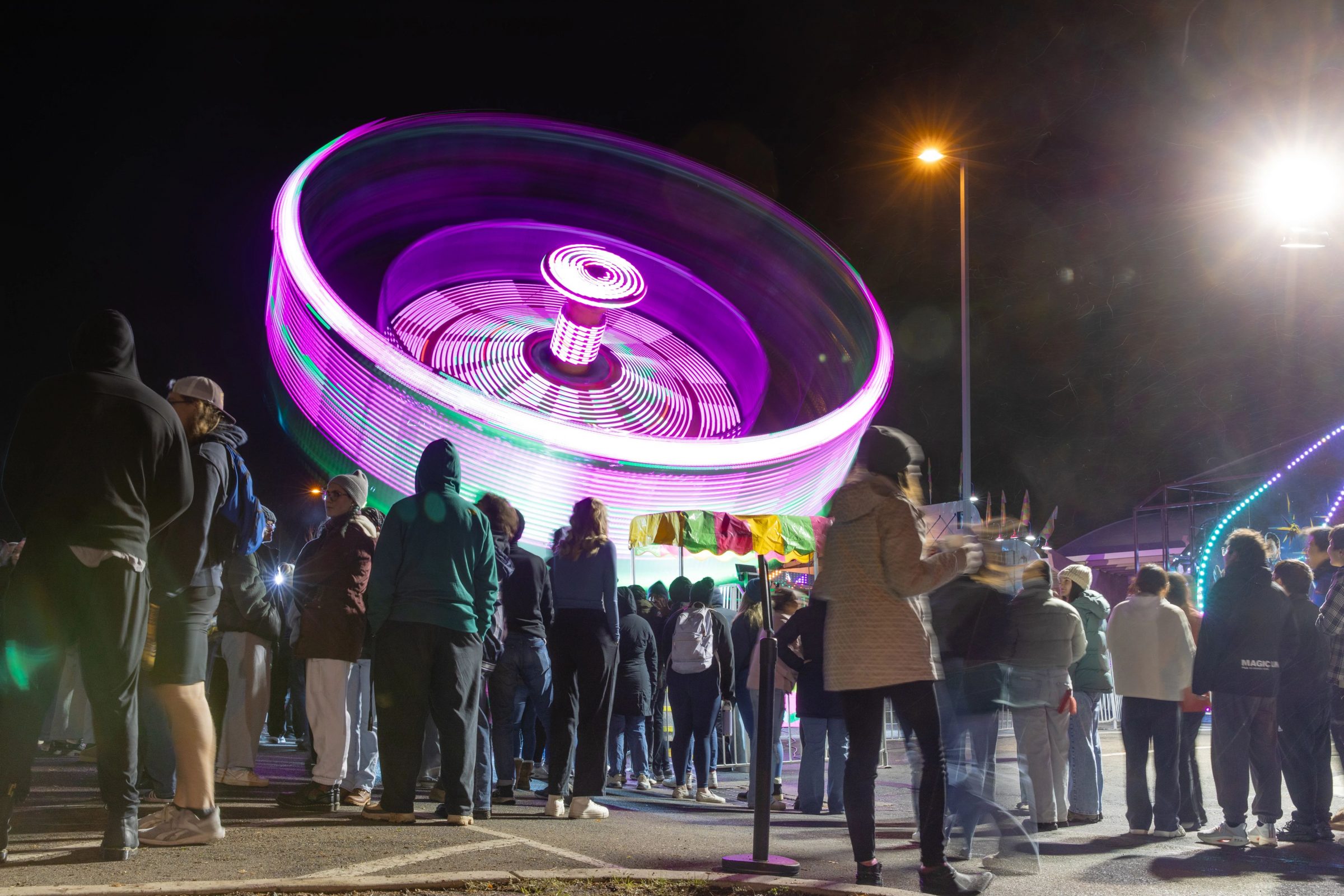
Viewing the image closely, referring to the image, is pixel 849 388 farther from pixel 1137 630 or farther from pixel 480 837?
pixel 480 837

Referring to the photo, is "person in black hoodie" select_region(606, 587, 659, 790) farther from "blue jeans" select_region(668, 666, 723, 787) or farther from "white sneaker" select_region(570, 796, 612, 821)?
"white sneaker" select_region(570, 796, 612, 821)

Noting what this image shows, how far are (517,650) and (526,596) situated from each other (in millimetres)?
357

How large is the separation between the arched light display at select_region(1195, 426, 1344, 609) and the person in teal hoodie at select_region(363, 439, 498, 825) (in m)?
16.0

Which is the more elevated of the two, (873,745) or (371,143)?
(371,143)

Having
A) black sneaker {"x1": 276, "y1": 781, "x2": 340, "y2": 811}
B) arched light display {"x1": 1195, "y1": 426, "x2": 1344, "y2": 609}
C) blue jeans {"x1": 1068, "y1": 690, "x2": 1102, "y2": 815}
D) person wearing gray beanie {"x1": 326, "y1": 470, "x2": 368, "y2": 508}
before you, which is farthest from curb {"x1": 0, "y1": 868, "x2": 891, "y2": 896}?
arched light display {"x1": 1195, "y1": 426, "x2": 1344, "y2": 609}

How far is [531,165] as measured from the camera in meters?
16.2

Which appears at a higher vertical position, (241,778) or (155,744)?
(155,744)

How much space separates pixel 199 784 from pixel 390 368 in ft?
24.0

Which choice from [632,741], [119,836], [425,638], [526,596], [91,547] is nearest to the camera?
[91,547]

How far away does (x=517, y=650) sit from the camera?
264 inches

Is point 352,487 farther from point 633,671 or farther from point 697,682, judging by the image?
point 697,682

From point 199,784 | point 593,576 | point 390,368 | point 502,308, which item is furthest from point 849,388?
point 199,784

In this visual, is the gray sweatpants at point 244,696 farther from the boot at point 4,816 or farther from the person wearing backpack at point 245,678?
the boot at point 4,816

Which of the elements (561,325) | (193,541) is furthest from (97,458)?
(561,325)
